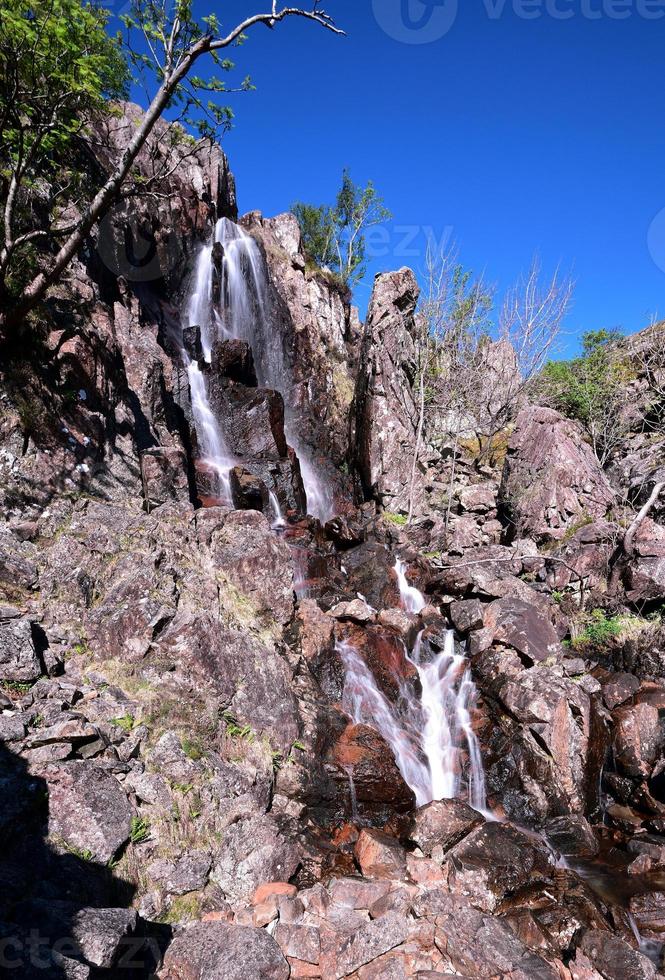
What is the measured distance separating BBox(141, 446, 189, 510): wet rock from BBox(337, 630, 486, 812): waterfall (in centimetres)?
543

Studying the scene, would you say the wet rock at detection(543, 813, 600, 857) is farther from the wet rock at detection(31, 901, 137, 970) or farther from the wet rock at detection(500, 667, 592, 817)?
the wet rock at detection(31, 901, 137, 970)

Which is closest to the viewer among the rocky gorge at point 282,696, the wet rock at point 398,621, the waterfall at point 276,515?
the rocky gorge at point 282,696

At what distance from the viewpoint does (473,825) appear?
27.9 ft

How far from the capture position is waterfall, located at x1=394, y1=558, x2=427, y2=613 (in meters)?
14.5

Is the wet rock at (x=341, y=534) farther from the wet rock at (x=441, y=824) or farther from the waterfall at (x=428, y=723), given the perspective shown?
Answer: the wet rock at (x=441, y=824)

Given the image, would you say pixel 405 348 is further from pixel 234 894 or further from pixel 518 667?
pixel 234 894

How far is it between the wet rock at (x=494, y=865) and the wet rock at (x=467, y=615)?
5345 millimetres

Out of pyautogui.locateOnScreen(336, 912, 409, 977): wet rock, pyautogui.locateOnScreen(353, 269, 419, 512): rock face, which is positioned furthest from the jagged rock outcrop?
pyautogui.locateOnScreen(336, 912, 409, 977): wet rock

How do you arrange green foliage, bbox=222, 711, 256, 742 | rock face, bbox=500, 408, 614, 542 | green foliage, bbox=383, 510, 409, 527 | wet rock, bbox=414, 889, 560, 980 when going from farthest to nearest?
green foliage, bbox=383, 510, 409, 527 < rock face, bbox=500, 408, 614, 542 < green foliage, bbox=222, 711, 256, 742 < wet rock, bbox=414, 889, 560, 980

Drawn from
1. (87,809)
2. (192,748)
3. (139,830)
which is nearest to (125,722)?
(192,748)

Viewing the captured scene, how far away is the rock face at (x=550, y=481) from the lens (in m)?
17.8

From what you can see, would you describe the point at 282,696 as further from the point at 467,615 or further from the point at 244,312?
the point at 244,312

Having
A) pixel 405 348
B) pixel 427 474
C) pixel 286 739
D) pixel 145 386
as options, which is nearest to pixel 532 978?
pixel 286 739

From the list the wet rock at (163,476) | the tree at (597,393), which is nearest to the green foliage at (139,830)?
the wet rock at (163,476)
